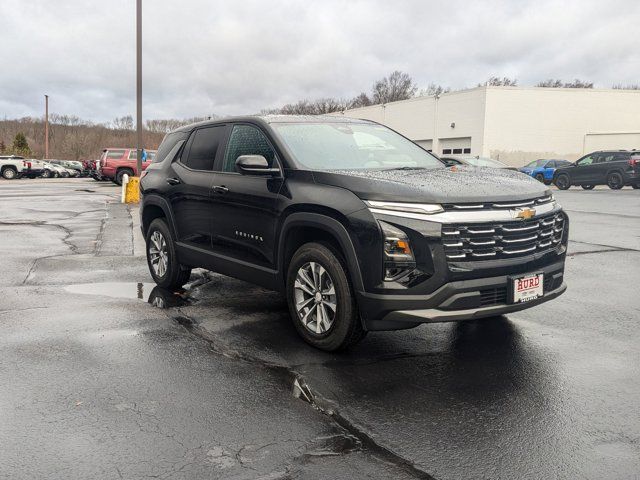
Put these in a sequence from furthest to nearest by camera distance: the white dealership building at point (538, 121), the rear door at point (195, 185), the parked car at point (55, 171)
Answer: the parked car at point (55, 171)
the white dealership building at point (538, 121)
the rear door at point (195, 185)

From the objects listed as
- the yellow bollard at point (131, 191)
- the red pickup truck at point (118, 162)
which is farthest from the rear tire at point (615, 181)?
the red pickup truck at point (118, 162)

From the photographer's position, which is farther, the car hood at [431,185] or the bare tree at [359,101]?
the bare tree at [359,101]

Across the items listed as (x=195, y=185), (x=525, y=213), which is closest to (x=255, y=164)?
(x=195, y=185)

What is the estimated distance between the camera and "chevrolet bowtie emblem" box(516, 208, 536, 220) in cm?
423

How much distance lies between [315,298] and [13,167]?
46.4 meters

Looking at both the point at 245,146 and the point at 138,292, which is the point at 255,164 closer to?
the point at 245,146

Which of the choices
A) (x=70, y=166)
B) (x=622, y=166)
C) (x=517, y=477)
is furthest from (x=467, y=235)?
(x=70, y=166)

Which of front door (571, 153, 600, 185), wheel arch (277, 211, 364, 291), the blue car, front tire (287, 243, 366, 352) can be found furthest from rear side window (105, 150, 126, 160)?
front tire (287, 243, 366, 352)

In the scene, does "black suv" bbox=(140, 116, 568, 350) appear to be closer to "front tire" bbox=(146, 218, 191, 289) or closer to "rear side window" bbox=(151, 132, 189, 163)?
"front tire" bbox=(146, 218, 191, 289)

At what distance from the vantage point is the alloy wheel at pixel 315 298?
4.49 meters

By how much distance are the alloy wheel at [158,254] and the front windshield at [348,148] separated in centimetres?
228

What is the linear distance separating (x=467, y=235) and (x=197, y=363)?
213 centimetres

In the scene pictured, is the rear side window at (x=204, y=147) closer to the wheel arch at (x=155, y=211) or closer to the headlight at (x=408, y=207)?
the wheel arch at (x=155, y=211)

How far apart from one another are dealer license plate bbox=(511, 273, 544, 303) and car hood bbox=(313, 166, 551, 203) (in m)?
0.57
